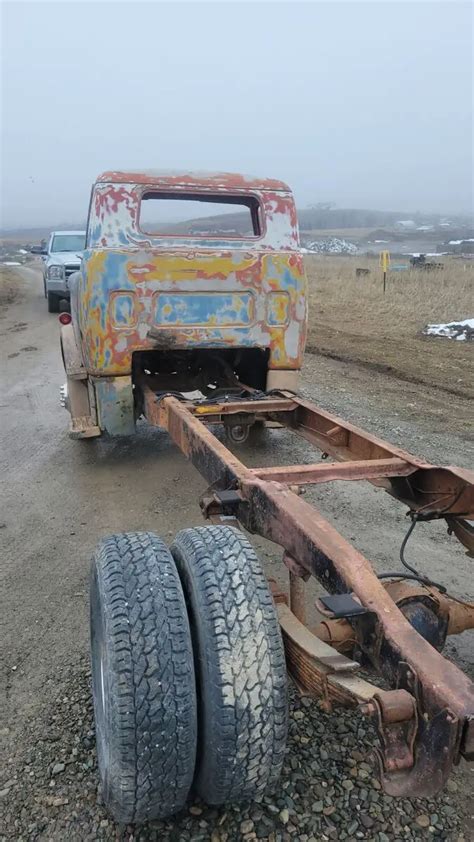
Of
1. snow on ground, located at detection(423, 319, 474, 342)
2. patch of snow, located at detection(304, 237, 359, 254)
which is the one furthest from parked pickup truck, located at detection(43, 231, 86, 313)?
patch of snow, located at detection(304, 237, 359, 254)

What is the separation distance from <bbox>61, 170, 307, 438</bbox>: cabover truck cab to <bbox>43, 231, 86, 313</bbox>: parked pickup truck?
982cm

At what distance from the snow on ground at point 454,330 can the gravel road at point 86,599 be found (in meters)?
3.85

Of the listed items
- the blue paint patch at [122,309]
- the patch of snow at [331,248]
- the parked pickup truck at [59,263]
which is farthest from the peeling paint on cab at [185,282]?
the patch of snow at [331,248]

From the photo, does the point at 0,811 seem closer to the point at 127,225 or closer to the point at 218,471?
the point at 218,471

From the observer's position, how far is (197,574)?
6.51 ft

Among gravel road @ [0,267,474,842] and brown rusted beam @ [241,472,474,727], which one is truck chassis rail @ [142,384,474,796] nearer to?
brown rusted beam @ [241,472,474,727]

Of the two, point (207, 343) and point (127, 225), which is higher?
point (127, 225)

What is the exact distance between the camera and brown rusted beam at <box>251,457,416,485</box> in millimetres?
2814

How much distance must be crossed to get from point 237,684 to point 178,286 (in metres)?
3.46

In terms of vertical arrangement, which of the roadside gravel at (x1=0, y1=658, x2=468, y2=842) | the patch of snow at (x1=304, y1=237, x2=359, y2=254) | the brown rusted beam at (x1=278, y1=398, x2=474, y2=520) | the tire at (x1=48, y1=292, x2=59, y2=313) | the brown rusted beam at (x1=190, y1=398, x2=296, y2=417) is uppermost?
the patch of snow at (x1=304, y1=237, x2=359, y2=254)

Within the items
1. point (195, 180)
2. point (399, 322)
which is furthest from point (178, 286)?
point (399, 322)

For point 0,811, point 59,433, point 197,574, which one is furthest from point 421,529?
point 59,433

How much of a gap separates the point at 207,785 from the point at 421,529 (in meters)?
2.75

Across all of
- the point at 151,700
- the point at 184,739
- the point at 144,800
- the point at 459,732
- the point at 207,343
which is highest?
the point at 207,343
